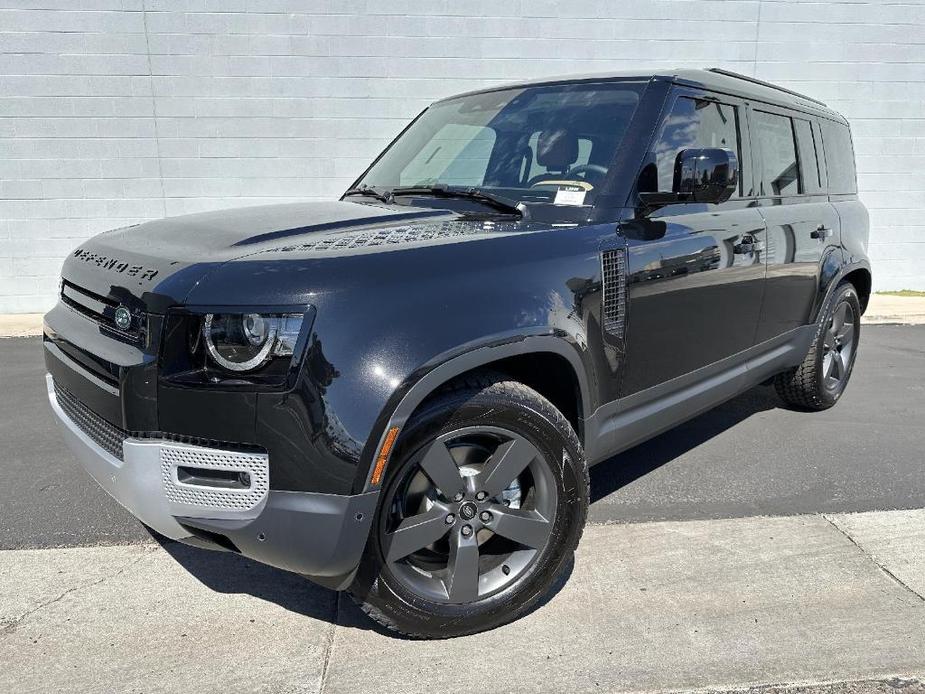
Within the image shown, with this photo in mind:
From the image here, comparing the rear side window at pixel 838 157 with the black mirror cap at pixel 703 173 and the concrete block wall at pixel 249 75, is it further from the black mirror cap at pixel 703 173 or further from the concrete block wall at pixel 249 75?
the concrete block wall at pixel 249 75

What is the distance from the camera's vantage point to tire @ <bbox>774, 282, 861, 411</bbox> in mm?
4773

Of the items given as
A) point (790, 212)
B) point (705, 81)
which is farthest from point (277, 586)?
point (790, 212)

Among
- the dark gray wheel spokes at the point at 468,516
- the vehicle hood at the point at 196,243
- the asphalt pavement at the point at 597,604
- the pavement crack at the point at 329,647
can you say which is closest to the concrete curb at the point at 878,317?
the asphalt pavement at the point at 597,604

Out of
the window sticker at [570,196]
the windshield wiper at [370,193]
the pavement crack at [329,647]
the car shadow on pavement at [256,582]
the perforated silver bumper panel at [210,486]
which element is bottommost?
the car shadow on pavement at [256,582]

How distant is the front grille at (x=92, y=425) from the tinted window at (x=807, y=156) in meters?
3.92

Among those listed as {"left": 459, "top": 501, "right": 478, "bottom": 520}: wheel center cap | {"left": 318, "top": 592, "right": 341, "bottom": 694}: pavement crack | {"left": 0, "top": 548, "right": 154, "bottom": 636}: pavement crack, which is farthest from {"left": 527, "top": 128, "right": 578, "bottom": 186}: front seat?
{"left": 0, "top": 548, "right": 154, "bottom": 636}: pavement crack

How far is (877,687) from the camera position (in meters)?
2.28

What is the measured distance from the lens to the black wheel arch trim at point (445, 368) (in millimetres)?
2102

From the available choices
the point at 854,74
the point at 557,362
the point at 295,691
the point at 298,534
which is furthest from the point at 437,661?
the point at 854,74

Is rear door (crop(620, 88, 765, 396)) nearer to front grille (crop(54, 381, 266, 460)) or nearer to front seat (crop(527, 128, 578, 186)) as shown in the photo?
front seat (crop(527, 128, 578, 186))

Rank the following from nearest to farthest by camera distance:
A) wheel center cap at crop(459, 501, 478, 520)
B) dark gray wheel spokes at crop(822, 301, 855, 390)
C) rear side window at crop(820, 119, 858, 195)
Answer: wheel center cap at crop(459, 501, 478, 520)
rear side window at crop(820, 119, 858, 195)
dark gray wheel spokes at crop(822, 301, 855, 390)

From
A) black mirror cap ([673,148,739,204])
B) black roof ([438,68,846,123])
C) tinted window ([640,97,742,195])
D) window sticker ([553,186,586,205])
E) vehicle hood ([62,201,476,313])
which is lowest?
vehicle hood ([62,201,476,313])

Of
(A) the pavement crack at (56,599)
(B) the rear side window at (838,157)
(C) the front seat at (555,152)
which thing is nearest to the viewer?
(A) the pavement crack at (56,599)

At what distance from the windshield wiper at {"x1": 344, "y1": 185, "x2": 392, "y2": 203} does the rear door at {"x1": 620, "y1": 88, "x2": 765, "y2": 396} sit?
111cm
